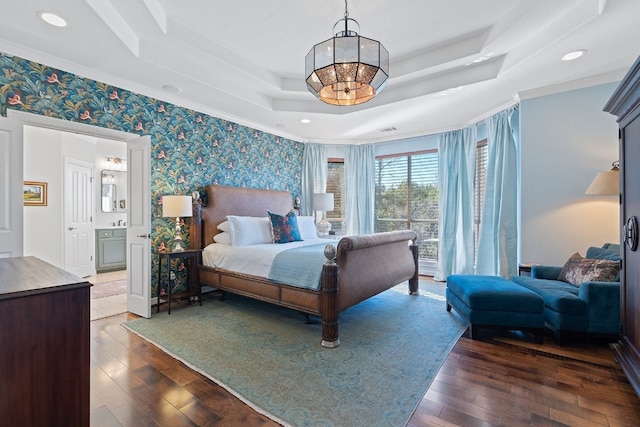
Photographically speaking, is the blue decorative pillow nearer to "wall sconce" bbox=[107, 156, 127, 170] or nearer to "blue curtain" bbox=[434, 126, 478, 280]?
"blue curtain" bbox=[434, 126, 478, 280]

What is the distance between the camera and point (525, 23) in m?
2.57

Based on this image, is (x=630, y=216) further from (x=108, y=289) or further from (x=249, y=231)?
(x=108, y=289)

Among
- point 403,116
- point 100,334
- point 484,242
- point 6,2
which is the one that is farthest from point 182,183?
point 484,242

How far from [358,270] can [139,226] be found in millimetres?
2554

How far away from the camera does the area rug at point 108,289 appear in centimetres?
434

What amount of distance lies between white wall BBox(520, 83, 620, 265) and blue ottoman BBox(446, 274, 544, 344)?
1129 mm

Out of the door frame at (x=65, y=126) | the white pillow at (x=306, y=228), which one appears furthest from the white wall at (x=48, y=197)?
the white pillow at (x=306, y=228)

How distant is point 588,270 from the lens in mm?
2801

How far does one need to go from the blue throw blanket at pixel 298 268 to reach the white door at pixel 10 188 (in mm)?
2268

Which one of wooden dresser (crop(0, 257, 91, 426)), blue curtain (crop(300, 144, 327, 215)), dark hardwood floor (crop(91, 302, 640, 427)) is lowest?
dark hardwood floor (crop(91, 302, 640, 427))

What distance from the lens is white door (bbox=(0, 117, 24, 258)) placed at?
2549 millimetres

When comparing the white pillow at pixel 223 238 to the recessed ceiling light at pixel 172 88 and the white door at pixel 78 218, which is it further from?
the white door at pixel 78 218

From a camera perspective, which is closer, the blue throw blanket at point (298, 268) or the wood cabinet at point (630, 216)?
the wood cabinet at point (630, 216)

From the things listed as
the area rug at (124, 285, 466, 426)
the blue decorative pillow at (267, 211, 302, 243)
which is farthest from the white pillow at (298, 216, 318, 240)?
the area rug at (124, 285, 466, 426)
